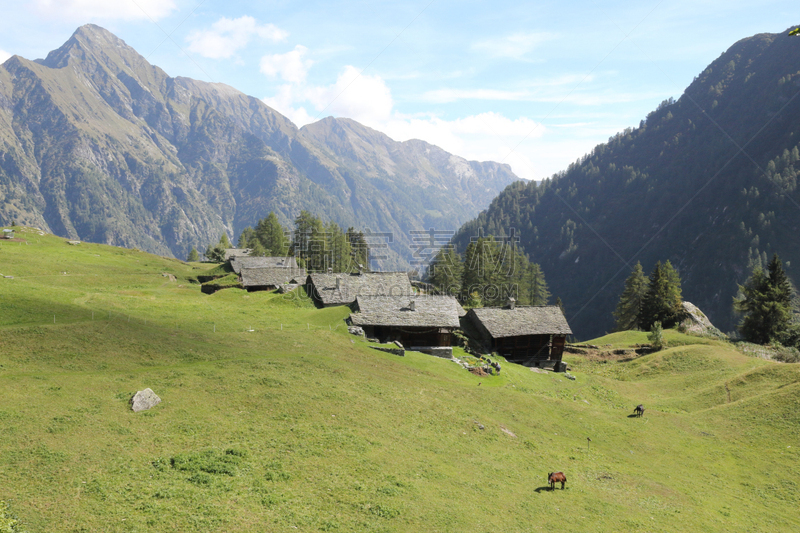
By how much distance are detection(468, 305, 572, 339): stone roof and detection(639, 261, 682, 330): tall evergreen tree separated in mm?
32223

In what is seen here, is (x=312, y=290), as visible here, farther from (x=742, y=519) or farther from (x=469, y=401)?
(x=742, y=519)

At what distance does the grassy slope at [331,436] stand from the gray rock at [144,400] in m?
0.53

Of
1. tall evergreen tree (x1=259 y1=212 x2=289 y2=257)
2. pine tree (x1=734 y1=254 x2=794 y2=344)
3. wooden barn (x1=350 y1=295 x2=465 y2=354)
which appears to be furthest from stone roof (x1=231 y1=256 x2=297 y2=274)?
pine tree (x1=734 y1=254 x2=794 y2=344)

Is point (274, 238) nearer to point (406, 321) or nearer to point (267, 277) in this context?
point (267, 277)

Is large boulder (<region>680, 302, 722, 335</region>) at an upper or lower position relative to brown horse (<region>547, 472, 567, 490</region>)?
upper

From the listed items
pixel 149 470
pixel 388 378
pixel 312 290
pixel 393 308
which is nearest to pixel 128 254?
pixel 312 290

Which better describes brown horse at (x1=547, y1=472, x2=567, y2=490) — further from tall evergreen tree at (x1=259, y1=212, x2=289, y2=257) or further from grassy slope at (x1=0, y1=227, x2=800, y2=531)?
tall evergreen tree at (x1=259, y1=212, x2=289, y2=257)

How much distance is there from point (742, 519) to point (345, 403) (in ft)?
76.8

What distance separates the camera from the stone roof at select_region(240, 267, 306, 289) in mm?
79000

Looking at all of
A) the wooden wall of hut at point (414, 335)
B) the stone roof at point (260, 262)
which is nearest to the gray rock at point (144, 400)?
the wooden wall of hut at point (414, 335)

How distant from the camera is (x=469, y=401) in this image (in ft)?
117

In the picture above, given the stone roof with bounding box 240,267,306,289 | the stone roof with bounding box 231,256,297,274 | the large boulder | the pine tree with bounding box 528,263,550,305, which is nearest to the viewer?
the large boulder

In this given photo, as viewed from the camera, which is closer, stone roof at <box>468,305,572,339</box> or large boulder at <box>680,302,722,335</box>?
stone roof at <box>468,305,572,339</box>

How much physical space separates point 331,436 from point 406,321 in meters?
30.6
